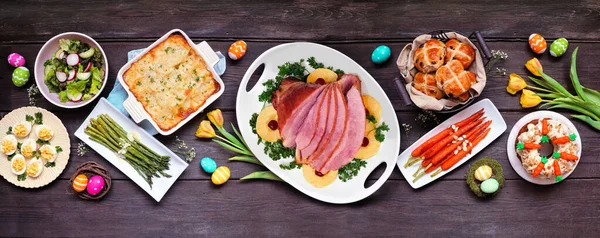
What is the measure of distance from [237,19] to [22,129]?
1.27 meters

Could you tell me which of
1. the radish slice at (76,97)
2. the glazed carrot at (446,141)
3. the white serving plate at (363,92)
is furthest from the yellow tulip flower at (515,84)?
the radish slice at (76,97)

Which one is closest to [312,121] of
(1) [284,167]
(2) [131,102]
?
(1) [284,167]

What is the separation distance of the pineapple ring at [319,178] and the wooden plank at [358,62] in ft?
1.69

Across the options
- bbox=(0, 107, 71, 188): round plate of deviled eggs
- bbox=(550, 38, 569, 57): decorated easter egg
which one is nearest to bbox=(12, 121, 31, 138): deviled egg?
bbox=(0, 107, 71, 188): round plate of deviled eggs

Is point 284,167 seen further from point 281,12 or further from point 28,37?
point 28,37

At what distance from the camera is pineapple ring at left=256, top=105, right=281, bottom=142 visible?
303 centimetres

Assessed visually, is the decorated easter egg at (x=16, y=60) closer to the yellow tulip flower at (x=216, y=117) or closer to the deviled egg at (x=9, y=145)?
the deviled egg at (x=9, y=145)

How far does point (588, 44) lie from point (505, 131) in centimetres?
69

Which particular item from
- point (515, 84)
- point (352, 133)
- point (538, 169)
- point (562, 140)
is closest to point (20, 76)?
point (352, 133)

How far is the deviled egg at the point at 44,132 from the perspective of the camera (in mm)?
2988

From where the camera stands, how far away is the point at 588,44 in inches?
125

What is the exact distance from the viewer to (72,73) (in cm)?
297

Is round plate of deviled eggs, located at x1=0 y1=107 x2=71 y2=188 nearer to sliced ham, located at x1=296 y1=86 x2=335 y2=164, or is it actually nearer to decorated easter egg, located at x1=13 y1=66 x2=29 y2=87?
decorated easter egg, located at x1=13 y1=66 x2=29 y2=87

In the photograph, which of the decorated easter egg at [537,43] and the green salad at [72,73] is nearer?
the green salad at [72,73]
